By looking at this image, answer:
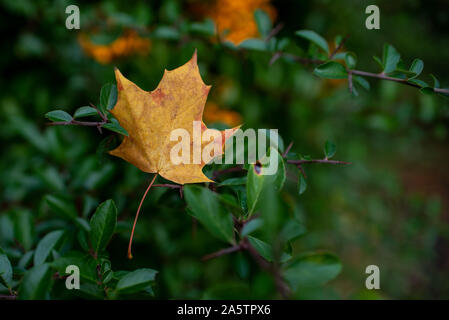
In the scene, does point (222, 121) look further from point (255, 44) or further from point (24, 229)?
point (24, 229)

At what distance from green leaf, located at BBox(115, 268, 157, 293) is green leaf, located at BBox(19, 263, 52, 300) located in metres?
0.09

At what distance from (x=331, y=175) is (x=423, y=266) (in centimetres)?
84

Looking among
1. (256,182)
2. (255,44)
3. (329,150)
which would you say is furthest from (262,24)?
(256,182)

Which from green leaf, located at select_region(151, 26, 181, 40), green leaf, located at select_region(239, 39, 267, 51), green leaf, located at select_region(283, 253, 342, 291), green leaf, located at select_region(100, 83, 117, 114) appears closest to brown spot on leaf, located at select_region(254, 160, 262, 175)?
green leaf, located at select_region(283, 253, 342, 291)

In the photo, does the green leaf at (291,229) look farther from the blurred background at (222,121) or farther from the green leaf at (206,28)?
the green leaf at (206,28)

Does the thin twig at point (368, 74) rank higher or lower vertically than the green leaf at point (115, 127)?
higher

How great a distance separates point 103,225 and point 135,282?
0.37ft

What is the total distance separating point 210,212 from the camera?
39 centimetres

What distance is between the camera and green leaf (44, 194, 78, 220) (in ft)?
2.06

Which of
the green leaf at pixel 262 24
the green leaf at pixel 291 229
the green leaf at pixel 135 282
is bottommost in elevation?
the green leaf at pixel 135 282

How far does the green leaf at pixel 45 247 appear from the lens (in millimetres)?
524

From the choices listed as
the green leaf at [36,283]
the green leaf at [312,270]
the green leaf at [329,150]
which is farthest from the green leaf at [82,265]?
the green leaf at [329,150]

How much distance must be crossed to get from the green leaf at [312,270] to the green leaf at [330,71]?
1.12 ft

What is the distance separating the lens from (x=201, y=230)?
1.04m
